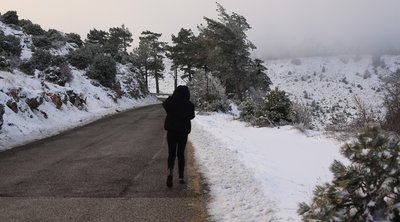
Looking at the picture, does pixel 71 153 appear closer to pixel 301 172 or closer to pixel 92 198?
pixel 92 198

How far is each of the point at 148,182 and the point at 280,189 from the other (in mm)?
2553

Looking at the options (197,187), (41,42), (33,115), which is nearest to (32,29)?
(41,42)

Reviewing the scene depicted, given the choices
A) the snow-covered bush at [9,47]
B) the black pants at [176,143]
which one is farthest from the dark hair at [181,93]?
the snow-covered bush at [9,47]

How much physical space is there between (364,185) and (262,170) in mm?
5377

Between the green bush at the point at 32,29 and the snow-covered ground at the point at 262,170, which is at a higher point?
the green bush at the point at 32,29

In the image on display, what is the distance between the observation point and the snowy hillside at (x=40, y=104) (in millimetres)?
17163

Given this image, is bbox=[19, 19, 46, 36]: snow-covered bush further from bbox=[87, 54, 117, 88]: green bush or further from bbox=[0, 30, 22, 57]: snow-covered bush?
bbox=[0, 30, 22, 57]: snow-covered bush

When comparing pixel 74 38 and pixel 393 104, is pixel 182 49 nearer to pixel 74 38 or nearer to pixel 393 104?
pixel 74 38

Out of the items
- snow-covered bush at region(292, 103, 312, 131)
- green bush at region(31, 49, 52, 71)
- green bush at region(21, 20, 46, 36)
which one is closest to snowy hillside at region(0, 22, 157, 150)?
green bush at region(31, 49, 52, 71)

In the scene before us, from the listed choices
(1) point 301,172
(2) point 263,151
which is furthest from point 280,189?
(2) point 263,151

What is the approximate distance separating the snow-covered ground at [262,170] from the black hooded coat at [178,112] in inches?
48.4

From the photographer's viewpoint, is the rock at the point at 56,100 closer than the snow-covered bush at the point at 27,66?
Yes

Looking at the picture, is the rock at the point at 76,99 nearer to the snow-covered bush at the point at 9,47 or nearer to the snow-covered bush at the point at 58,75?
the snow-covered bush at the point at 58,75

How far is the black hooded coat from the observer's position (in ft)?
29.4
